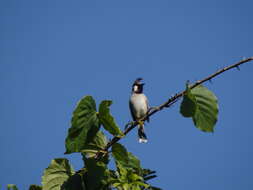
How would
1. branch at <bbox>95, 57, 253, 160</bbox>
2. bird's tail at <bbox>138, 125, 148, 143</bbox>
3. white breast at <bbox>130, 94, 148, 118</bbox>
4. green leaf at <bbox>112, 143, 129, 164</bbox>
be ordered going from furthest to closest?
white breast at <bbox>130, 94, 148, 118</bbox> < bird's tail at <bbox>138, 125, 148, 143</bbox> < green leaf at <bbox>112, 143, 129, 164</bbox> < branch at <bbox>95, 57, 253, 160</bbox>

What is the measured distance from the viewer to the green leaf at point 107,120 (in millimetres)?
3301

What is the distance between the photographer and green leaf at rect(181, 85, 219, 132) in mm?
3223

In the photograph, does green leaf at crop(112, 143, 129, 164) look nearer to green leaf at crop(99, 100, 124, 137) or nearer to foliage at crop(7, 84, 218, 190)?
foliage at crop(7, 84, 218, 190)

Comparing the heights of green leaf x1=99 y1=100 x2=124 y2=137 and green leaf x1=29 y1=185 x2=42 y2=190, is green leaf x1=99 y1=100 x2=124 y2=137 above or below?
above

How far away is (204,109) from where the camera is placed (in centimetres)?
329

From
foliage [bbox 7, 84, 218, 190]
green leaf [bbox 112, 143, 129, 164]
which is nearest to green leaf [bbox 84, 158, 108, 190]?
foliage [bbox 7, 84, 218, 190]

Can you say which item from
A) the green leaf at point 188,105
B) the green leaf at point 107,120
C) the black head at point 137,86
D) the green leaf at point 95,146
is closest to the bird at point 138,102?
the black head at point 137,86

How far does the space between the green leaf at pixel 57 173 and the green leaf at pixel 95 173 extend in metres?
0.25

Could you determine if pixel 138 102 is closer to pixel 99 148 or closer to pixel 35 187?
pixel 99 148

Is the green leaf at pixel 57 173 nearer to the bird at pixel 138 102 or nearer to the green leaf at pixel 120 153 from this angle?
the green leaf at pixel 120 153

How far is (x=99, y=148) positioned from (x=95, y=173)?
30 centimetres

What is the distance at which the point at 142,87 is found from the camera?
941cm

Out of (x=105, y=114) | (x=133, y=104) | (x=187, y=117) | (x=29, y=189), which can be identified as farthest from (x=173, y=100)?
(x=133, y=104)

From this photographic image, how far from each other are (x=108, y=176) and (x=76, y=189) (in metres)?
0.30
